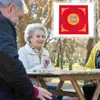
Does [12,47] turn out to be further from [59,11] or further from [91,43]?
[91,43]

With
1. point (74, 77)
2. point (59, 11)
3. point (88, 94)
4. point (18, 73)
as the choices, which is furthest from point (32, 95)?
point (59, 11)

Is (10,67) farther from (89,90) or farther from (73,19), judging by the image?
(73,19)

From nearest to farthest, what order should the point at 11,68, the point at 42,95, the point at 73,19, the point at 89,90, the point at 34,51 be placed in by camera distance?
the point at 11,68
the point at 42,95
the point at 34,51
the point at 89,90
the point at 73,19

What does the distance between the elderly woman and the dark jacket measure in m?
1.20

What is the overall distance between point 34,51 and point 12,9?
1.28 metres

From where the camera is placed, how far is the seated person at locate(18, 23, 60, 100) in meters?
2.76

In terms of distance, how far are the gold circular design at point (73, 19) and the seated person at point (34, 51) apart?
10.7ft

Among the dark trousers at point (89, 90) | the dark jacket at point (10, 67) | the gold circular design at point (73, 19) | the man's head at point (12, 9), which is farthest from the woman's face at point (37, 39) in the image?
the gold circular design at point (73, 19)

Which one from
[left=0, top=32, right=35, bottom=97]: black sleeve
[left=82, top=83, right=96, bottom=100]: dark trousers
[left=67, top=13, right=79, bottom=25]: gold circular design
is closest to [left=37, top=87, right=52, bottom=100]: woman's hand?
[left=0, top=32, right=35, bottom=97]: black sleeve

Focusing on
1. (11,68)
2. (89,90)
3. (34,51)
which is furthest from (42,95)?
(89,90)

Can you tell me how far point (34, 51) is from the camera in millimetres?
2832

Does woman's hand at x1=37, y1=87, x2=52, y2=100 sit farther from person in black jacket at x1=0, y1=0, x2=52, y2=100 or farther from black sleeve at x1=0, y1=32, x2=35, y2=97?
black sleeve at x1=0, y1=32, x2=35, y2=97

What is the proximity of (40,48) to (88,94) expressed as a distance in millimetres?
617

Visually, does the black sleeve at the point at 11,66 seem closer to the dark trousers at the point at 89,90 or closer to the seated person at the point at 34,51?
the seated person at the point at 34,51
